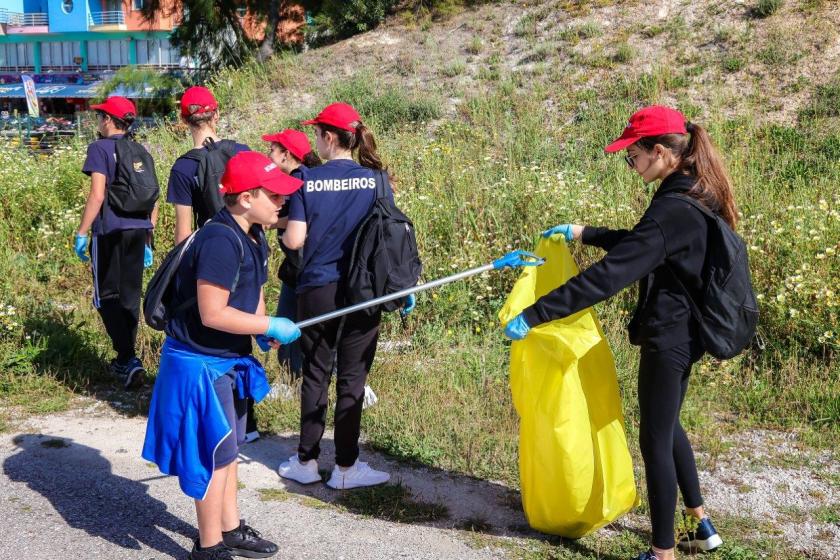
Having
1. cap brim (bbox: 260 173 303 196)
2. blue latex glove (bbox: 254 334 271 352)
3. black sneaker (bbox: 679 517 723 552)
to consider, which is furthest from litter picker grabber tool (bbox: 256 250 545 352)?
black sneaker (bbox: 679 517 723 552)

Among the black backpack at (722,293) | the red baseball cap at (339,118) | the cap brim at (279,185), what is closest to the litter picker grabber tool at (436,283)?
the cap brim at (279,185)

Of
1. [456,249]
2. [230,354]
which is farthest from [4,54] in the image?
[230,354]

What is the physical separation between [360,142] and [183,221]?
1.32 meters

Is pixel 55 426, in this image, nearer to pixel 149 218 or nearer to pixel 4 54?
pixel 149 218

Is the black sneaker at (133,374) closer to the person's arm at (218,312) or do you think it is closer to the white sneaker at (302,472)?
the white sneaker at (302,472)

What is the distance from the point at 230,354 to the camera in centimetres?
345

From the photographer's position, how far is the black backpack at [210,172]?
5.04m

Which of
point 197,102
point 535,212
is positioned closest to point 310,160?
point 197,102

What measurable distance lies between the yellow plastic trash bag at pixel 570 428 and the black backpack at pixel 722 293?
553 mm

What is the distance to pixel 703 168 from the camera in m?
3.35

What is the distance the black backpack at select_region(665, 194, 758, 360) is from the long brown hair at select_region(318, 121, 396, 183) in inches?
62.1

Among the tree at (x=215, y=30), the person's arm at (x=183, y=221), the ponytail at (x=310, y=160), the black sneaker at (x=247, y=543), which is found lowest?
the black sneaker at (x=247, y=543)

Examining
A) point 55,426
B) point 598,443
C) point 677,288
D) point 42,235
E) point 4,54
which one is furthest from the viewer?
point 4,54

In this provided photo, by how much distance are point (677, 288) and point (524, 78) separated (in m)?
9.67
